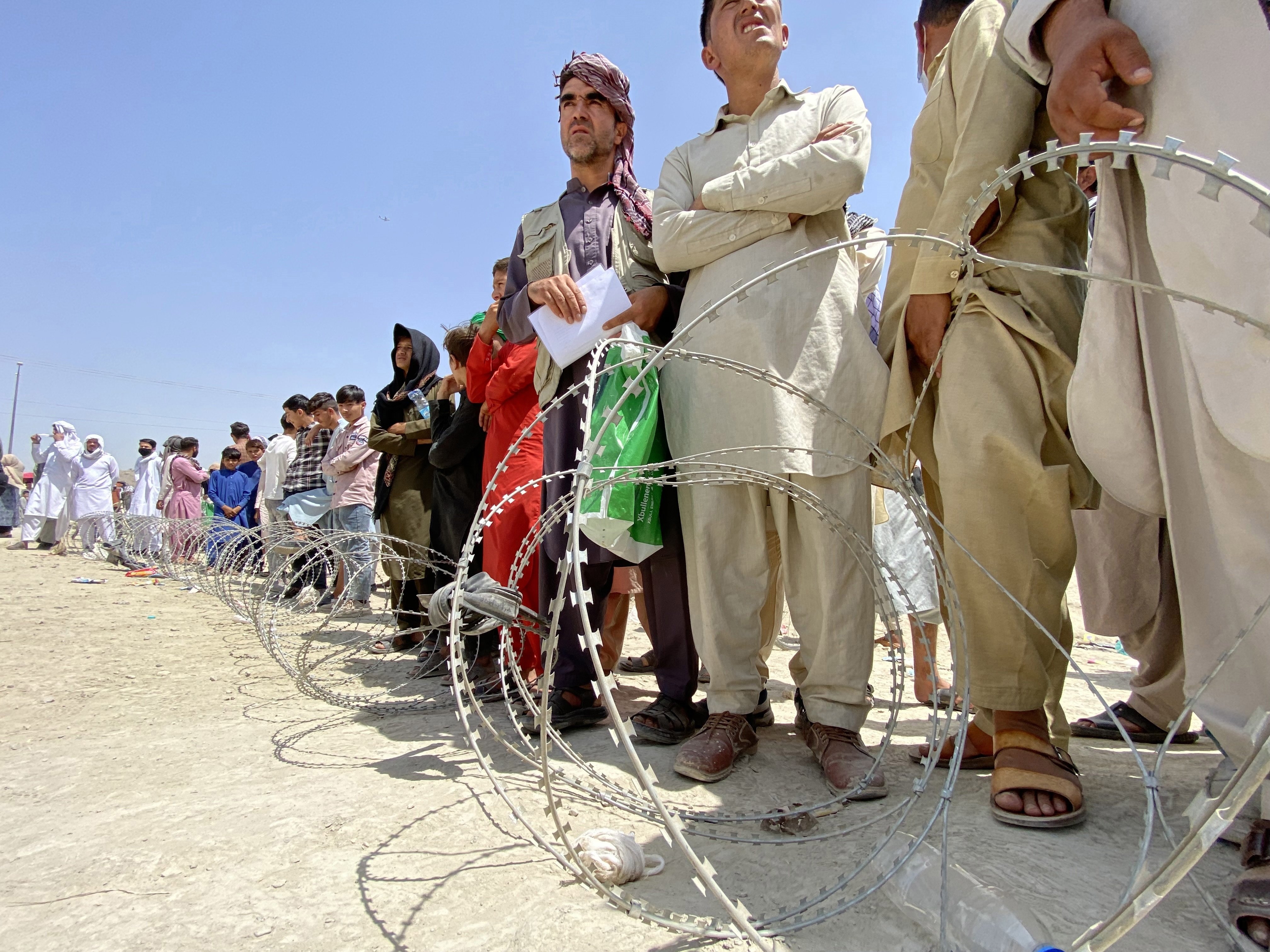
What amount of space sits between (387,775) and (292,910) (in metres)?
0.91

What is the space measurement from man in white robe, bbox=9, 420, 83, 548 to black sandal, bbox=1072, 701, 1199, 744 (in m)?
17.1

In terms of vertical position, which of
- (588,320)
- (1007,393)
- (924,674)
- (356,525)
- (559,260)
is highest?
(559,260)

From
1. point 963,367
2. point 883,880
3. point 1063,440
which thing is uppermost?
point 963,367

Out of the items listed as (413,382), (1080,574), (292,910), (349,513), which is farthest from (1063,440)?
(349,513)

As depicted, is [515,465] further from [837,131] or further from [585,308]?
[837,131]

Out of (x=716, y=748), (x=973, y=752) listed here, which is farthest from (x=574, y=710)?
(x=973, y=752)

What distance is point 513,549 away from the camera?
356 centimetres

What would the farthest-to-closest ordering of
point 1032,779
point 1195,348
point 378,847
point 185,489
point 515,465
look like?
point 185,489
point 515,465
point 378,847
point 1032,779
point 1195,348

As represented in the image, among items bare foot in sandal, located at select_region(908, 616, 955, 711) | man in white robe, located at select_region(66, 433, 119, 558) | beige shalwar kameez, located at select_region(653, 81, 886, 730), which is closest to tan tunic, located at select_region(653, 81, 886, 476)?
beige shalwar kameez, located at select_region(653, 81, 886, 730)

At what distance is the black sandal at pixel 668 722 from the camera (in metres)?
2.72

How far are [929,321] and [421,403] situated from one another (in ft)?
13.5

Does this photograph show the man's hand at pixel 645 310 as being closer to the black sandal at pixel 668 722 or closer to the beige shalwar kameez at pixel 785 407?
the beige shalwar kameez at pixel 785 407

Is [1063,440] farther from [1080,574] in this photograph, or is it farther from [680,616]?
[680,616]

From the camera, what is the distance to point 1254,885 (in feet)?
4.24
